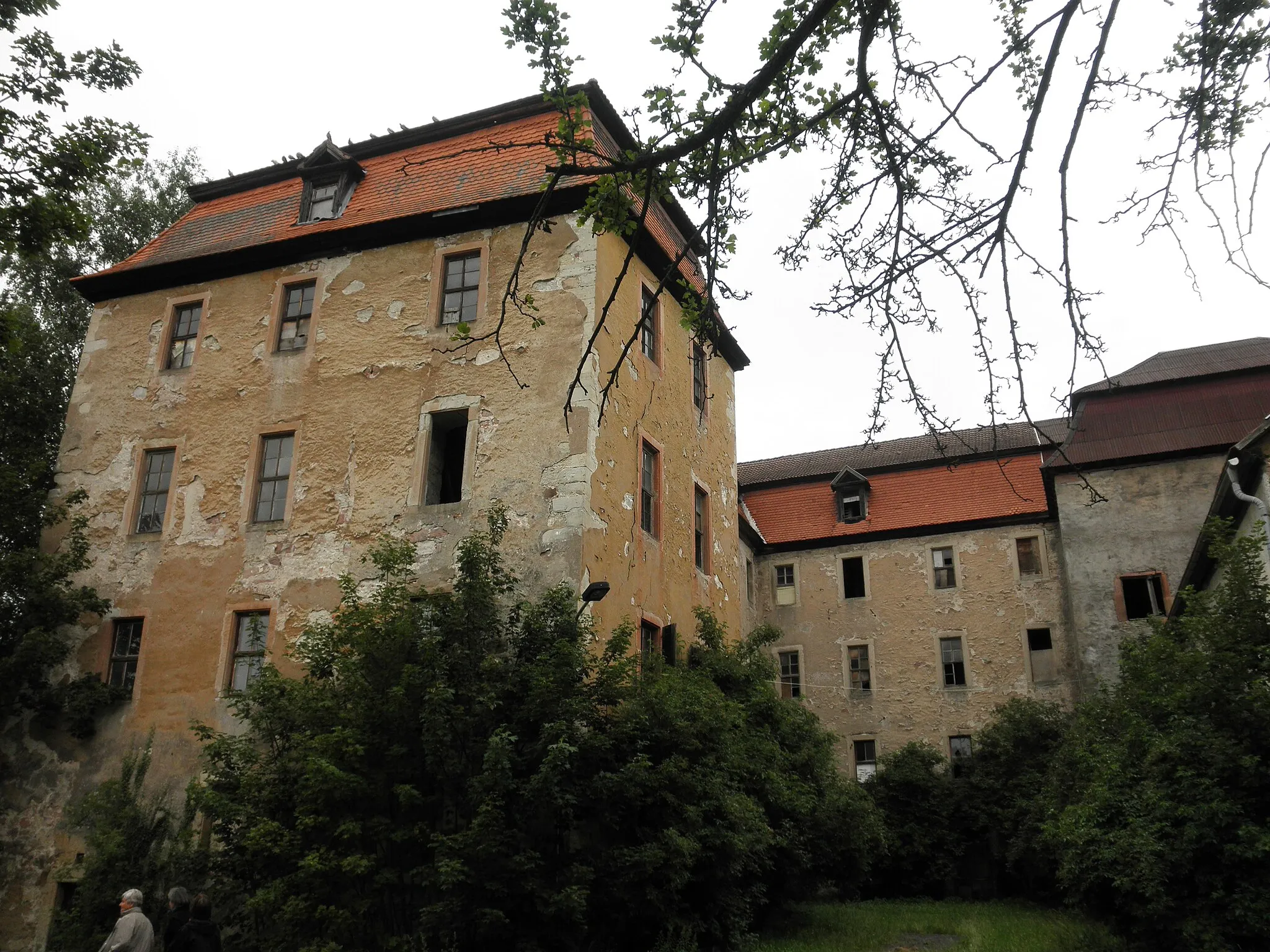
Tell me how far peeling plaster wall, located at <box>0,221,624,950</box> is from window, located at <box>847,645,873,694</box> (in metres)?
14.4

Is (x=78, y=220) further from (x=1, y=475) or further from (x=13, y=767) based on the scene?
(x=13, y=767)

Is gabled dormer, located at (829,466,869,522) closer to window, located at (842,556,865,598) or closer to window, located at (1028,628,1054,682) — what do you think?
window, located at (842,556,865,598)

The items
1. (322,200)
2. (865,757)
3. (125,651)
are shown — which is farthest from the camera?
(865,757)

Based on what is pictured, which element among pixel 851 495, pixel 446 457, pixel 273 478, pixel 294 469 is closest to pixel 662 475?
pixel 446 457

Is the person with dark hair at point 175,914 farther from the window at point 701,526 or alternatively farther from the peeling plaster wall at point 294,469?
the window at point 701,526

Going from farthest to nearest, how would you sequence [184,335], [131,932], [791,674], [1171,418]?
[791,674], [1171,418], [184,335], [131,932]

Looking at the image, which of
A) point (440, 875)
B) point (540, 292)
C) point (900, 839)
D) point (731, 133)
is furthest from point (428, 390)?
point (900, 839)

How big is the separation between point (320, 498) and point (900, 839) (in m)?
15.4

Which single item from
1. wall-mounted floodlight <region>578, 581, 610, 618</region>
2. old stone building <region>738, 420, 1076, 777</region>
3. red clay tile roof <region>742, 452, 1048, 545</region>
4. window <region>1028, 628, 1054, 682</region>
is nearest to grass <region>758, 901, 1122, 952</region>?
wall-mounted floodlight <region>578, 581, 610, 618</region>

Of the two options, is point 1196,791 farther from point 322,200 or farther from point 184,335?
point 184,335

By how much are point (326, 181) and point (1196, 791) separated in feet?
52.5

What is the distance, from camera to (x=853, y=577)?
28.1 metres

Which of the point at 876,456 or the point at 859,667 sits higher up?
the point at 876,456

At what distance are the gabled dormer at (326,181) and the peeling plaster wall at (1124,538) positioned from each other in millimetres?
16197
